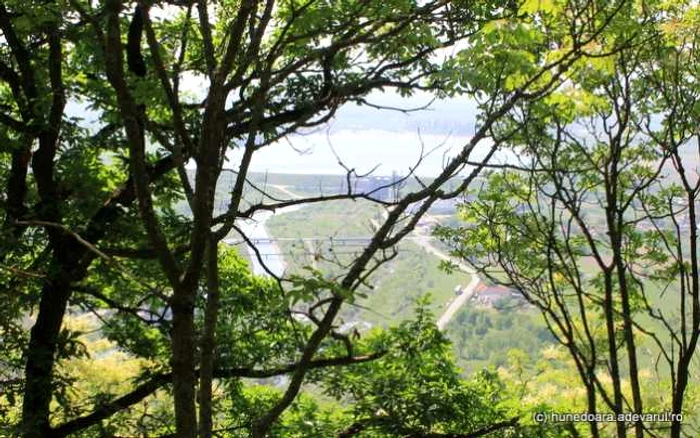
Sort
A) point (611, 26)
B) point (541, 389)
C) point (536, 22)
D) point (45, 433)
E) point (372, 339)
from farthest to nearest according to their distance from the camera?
point (541, 389), point (372, 339), point (45, 433), point (536, 22), point (611, 26)

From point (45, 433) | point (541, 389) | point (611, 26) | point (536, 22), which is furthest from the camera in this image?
point (541, 389)

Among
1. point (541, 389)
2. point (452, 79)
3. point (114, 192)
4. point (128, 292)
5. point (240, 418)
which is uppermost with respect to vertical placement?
point (452, 79)

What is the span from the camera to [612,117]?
6.52m

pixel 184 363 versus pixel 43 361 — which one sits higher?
pixel 184 363

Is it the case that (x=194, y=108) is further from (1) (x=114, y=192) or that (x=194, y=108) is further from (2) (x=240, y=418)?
(2) (x=240, y=418)

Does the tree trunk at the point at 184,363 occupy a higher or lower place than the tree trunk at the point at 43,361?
higher

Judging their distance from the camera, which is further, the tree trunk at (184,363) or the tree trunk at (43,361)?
the tree trunk at (43,361)

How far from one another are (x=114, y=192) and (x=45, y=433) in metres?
2.35

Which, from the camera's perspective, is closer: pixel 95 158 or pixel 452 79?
pixel 452 79

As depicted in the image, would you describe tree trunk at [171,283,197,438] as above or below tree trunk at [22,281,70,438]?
above

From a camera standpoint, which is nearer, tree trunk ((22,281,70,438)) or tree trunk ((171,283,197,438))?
tree trunk ((171,283,197,438))

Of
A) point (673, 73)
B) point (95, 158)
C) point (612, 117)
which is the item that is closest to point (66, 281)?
point (95, 158)

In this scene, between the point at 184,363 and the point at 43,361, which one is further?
the point at 43,361

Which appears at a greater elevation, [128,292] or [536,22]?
[536,22]
